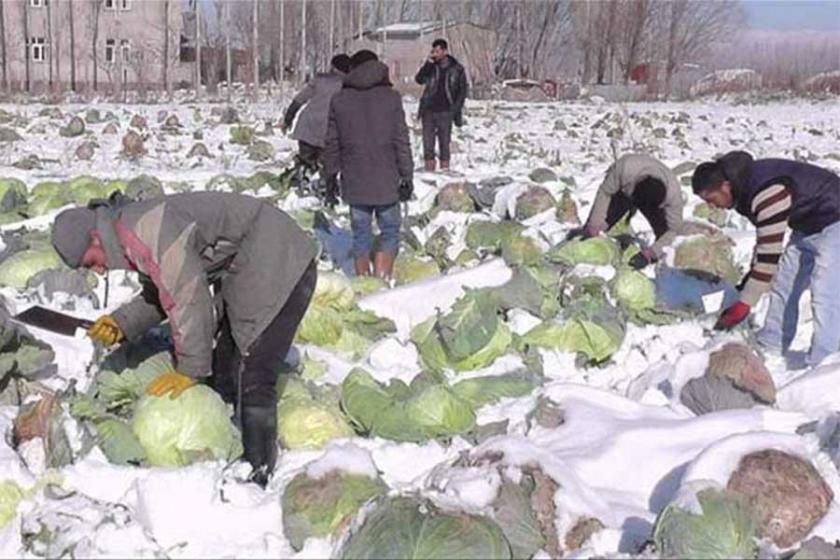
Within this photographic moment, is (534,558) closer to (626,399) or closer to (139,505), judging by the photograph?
(139,505)

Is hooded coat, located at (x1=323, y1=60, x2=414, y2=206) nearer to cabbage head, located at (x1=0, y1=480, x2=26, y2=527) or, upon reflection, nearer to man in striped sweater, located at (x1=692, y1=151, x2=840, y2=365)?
man in striped sweater, located at (x1=692, y1=151, x2=840, y2=365)

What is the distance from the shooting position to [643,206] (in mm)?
7320

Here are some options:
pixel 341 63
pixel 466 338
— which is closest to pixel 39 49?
pixel 341 63

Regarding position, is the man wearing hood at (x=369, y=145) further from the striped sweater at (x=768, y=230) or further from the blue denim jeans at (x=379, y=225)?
the striped sweater at (x=768, y=230)

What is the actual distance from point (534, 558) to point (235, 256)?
1577 millimetres

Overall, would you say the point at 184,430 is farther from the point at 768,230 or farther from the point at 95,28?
the point at 95,28

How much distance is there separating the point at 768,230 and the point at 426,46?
1830 inches

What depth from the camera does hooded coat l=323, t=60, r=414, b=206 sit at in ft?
23.2

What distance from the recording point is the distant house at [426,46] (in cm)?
4097

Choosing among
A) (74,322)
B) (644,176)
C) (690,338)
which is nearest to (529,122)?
(644,176)

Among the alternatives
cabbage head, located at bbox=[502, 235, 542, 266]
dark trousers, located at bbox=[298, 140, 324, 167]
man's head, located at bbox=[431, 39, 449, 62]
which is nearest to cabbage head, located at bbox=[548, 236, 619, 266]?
cabbage head, located at bbox=[502, 235, 542, 266]

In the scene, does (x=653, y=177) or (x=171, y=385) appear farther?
(x=653, y=177)

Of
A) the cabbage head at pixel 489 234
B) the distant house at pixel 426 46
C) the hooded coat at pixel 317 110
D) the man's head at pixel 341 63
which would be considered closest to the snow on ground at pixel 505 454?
the cabbage head at pixel 489 234

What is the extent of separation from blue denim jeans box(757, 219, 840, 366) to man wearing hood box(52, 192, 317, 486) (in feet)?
9.64
